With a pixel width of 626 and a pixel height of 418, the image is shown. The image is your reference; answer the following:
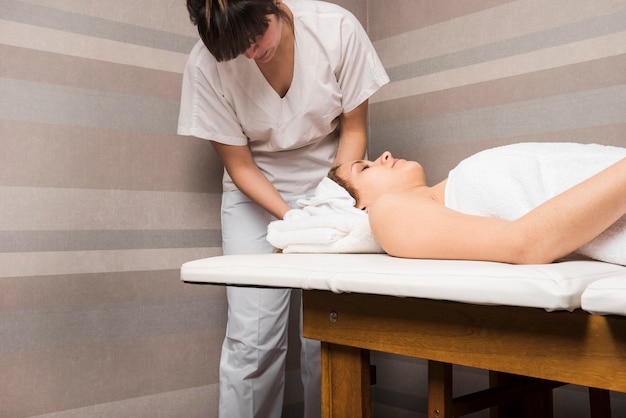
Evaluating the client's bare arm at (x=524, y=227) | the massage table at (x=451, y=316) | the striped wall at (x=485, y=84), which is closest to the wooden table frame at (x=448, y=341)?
the massage table at (x=451, y=316)

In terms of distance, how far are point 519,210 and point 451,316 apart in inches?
11.1

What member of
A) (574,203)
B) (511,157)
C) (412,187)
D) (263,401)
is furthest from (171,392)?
(574,203)

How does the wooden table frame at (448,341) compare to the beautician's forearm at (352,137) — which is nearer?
the wooden table frame at (448,341)

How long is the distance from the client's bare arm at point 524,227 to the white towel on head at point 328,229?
19cm

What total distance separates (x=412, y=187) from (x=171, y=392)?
1.24 m

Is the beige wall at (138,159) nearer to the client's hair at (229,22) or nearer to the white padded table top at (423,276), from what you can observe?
the client's hair at (229,22)

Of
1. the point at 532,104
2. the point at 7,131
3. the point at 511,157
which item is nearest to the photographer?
the point at 511,157

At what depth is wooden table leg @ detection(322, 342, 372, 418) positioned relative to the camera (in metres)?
1.14

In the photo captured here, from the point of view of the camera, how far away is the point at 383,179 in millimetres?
1518

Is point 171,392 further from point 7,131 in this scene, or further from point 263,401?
point 7,131

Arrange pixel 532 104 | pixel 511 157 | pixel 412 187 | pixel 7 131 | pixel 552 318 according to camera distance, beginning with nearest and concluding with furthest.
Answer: pixel 552 318
pixel 511 157
pixel 412 187
pixel 7 131
pixel 532 104

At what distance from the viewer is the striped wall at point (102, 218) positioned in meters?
1.89

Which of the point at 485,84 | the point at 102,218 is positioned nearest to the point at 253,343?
the point at 102,218

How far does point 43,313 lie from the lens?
1.93 m
